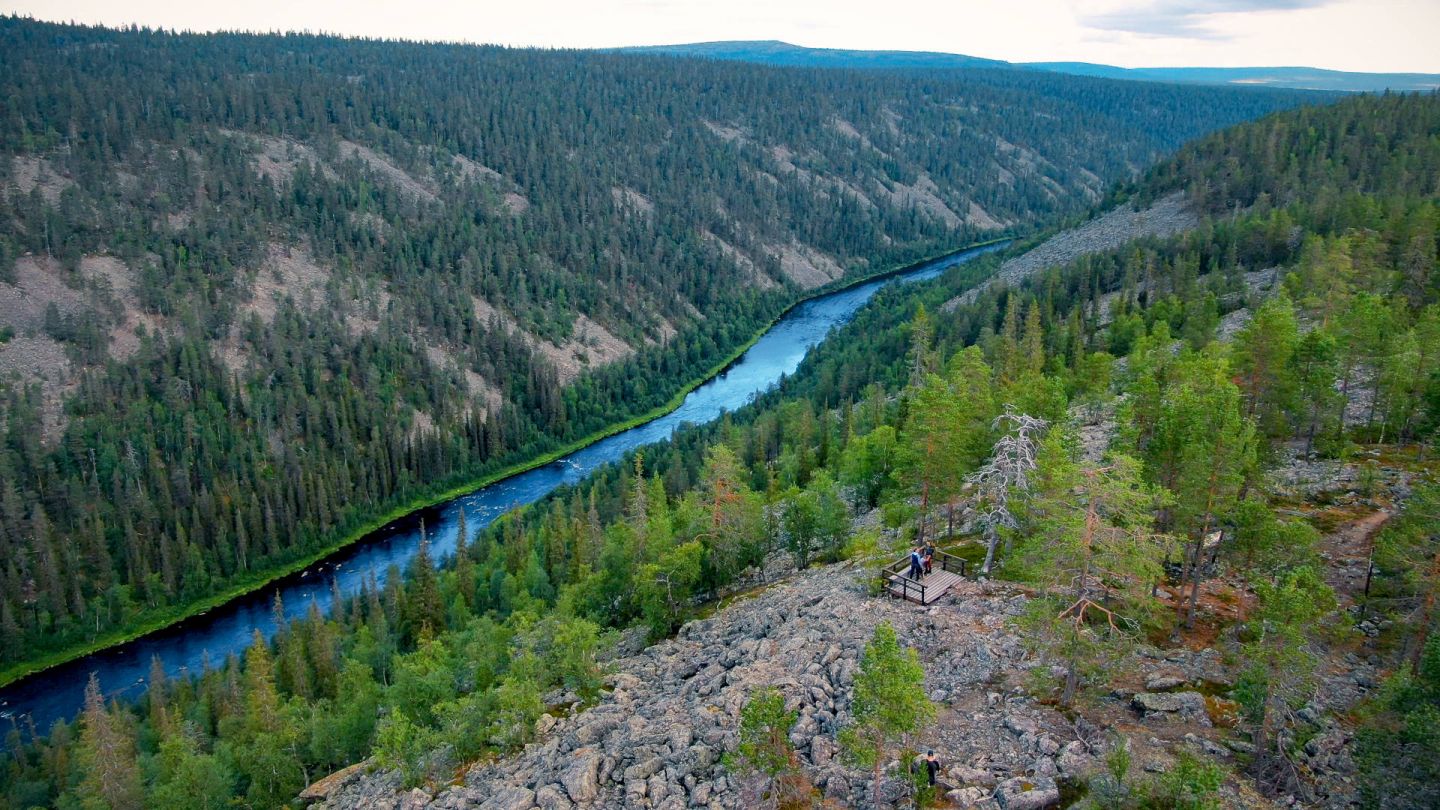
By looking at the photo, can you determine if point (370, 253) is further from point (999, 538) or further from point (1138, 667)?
point (1138, 667)

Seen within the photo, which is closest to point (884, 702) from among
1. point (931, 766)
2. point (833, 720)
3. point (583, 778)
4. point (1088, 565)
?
point (931, 766)

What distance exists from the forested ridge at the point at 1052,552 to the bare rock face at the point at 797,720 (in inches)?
81.6

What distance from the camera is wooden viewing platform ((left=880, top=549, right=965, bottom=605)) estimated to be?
4862 cm

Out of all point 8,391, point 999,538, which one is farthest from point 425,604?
point 8,391

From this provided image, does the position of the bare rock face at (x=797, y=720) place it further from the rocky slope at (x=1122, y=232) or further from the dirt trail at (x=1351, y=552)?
the rocky slope at (x=1122, y=232)

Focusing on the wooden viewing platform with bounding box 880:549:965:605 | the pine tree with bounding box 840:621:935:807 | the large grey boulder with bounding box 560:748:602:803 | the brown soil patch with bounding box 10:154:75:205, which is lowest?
the large grey boulder with bounding box 560:748:602:803

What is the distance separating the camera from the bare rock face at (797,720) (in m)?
35.5

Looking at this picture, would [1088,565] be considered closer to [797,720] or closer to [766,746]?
[797,720]

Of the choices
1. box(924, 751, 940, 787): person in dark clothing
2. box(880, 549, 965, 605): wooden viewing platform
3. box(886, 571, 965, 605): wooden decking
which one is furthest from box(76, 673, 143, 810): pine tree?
box(924, 751, 940, 787): person in dark clothing

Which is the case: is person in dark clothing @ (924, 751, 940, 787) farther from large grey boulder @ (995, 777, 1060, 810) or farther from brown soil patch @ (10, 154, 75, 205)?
brown soil patch @ (10, 154, 75, 205)

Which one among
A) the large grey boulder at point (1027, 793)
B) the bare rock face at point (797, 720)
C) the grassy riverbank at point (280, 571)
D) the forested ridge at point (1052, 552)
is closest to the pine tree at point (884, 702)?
the large grey boulder at point (1027, 793)

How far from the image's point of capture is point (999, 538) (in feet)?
178

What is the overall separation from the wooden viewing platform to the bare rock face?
0.75 meters

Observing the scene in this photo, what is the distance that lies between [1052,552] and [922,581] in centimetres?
1336
